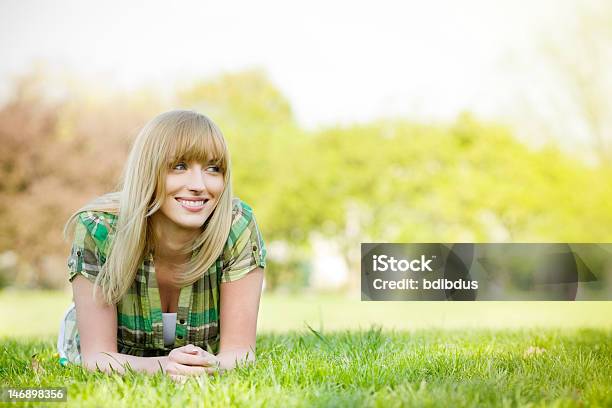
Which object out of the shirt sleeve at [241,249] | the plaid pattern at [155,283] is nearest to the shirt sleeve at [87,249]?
the plaid pattern at [155,283]

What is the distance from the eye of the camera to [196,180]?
274 cm

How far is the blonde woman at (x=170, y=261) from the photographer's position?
273 centimetres

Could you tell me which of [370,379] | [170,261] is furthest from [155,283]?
[370,379]

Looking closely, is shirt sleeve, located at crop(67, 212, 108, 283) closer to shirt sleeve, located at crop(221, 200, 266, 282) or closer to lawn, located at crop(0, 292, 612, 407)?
lawn, located at crop(0, 292, 612, 407)

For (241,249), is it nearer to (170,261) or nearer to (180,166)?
(170,261)

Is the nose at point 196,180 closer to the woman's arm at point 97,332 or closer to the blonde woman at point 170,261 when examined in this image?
the blonde woman at point 170,261

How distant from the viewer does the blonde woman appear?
2734 mm

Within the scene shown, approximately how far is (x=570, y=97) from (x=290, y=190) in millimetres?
8624

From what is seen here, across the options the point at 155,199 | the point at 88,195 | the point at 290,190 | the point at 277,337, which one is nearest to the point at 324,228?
the point at 290,190

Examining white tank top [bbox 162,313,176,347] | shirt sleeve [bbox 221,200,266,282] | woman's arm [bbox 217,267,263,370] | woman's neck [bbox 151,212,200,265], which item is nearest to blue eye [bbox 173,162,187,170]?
woman's neck [bbox 151,212,200,265]

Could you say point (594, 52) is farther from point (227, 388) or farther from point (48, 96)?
point (227, 388)

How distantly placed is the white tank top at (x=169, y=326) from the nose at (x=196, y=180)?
0.67 metres

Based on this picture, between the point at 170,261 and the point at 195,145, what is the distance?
1.97 ft

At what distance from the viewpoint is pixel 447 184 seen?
20234 mm
